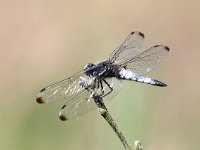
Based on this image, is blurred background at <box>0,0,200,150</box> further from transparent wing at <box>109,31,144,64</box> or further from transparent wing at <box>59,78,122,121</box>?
transparent wing at <box>59,78,122,121</box>

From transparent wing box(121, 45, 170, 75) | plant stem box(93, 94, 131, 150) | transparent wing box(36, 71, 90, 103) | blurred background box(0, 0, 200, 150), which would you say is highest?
blurred background box(0, 0, 200, 150)

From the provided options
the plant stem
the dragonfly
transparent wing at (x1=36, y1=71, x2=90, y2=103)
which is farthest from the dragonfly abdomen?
the plant stem

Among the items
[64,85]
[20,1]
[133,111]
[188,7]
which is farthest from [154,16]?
[64,85]

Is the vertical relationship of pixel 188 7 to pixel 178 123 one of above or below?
above

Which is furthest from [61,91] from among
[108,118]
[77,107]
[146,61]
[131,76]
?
[108,118]

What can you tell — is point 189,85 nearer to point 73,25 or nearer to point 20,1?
point 73,25

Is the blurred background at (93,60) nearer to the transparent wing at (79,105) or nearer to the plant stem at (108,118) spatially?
the transparent wing at (79,105)
